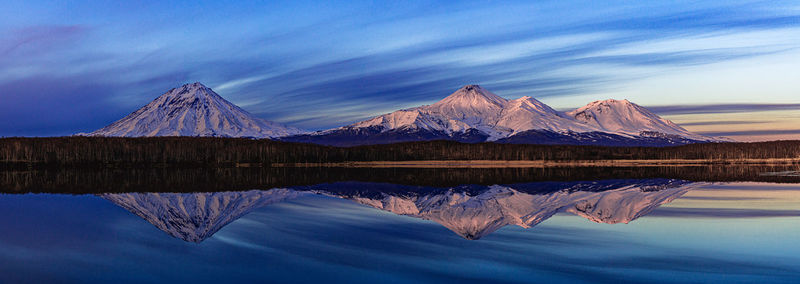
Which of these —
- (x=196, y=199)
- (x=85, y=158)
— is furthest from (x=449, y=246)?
(x=85, y=158)

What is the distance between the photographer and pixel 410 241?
22.7m

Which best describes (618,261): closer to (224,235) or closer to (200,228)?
(224,235)

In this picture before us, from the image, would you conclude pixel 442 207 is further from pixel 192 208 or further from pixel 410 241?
pixel 410 241

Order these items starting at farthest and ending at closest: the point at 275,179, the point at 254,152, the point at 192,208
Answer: the point at 254,152, the point at 275,179, the point at 192,208

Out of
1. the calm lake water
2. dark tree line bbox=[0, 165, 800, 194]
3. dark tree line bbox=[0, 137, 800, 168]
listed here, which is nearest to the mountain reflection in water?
the calm lake water

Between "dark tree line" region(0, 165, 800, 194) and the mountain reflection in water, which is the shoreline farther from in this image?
the mountain reflection in water

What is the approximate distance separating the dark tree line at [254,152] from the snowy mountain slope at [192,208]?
105100 millimetres

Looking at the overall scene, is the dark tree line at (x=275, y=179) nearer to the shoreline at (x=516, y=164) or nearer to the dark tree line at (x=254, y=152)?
the shoreline at (x=516, y=164)

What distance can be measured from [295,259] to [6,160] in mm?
147921

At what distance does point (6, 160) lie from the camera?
466 ft

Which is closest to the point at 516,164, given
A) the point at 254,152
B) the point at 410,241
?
Result: the point at 254,152

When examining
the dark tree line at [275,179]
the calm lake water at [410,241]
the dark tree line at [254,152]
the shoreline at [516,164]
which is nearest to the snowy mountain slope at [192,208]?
the calm lake water at [410,241]

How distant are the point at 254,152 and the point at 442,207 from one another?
131264mm

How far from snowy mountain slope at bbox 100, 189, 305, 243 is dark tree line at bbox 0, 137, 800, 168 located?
10510 centimetres
